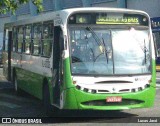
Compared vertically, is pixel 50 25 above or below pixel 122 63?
above

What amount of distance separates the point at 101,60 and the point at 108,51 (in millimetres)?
269

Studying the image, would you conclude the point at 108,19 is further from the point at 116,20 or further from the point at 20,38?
the point at 20,38

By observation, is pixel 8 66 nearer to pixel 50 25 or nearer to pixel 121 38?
pixel 50 25

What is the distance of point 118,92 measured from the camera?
32.1ft

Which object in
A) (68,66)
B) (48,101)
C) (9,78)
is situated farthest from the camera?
(9,78)

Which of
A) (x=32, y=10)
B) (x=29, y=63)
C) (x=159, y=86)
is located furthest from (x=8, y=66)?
(x=32, y=10)

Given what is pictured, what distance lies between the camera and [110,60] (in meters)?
9.96

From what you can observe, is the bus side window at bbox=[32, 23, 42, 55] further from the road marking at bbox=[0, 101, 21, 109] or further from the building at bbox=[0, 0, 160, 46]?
the building at bbox=[0, 0, 160, 46]

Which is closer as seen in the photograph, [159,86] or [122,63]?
[122,63]

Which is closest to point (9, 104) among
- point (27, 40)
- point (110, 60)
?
point (27, 40)

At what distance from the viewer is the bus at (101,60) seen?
31.9 ft

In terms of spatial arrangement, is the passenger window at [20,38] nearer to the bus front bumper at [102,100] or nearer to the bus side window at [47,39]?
the bus side window at [47,39]

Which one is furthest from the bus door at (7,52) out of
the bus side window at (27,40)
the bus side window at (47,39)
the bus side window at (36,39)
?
the bus side window at (47,39)

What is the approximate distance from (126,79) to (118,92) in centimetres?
36
